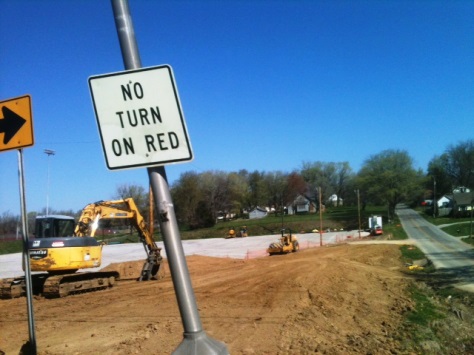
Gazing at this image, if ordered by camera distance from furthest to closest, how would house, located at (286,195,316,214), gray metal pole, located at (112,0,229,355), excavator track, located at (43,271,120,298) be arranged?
house, located at (286,195,316,214)
excavator track, located at (43,271,120,298)
gray metal pole, located at (112,0,229,355)

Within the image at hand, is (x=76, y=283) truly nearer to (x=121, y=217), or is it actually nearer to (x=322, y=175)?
(x=121, y=217)

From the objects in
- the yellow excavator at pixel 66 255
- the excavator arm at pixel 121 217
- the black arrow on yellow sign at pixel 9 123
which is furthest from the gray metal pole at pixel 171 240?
the excavator arm at pixel 121 217

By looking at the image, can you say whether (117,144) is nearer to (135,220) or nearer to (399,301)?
(399,301)

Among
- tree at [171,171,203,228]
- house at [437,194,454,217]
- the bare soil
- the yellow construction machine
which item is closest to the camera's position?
the bare soil

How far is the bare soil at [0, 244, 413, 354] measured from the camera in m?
9.33

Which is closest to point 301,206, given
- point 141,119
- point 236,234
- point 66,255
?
point 236,234

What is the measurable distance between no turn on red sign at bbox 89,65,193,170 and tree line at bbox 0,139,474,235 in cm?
7108

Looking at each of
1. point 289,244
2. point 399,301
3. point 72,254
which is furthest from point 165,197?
point 289,244

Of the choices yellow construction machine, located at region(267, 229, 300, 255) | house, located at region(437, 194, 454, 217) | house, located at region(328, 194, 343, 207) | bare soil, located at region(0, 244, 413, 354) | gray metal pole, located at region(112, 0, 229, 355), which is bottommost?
house, located at region(437, 194, 454, 217)

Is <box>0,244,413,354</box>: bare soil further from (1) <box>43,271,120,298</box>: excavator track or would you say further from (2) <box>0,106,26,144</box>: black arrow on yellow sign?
(2) <box>0,106,26,144</box>: black arrow on yellow sign

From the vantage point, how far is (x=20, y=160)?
5250mm

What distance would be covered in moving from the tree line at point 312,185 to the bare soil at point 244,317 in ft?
187

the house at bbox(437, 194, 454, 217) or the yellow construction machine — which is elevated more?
the yellow construction machine

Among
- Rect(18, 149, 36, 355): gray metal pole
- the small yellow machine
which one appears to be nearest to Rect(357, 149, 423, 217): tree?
the small yellow machine
